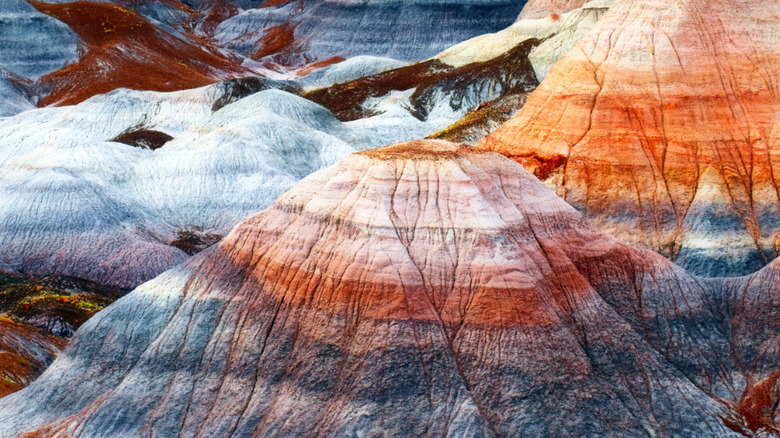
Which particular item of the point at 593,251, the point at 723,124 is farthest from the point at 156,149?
the point at 593,251

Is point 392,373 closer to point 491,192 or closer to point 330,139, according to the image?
point 491,192

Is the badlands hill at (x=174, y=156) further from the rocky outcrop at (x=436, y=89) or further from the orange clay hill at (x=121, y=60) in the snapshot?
the orange clay hill at (x=121, y=60)

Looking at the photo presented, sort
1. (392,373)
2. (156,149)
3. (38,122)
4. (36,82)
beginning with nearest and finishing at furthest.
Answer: (392,373) → (156,149) → (38,122) → (36,82)

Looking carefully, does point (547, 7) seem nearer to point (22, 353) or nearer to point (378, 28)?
point (378, 28)

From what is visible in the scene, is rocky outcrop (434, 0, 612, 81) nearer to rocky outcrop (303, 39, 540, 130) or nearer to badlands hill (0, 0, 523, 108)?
rocky outcrop (303, 39, 540, 130)

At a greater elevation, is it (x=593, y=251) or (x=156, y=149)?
(x=156, y=149)

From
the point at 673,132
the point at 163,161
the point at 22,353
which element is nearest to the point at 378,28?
the point at 163,161

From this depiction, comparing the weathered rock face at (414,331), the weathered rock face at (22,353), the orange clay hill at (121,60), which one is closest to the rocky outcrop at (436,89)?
the orange clay hill at (121,60)
